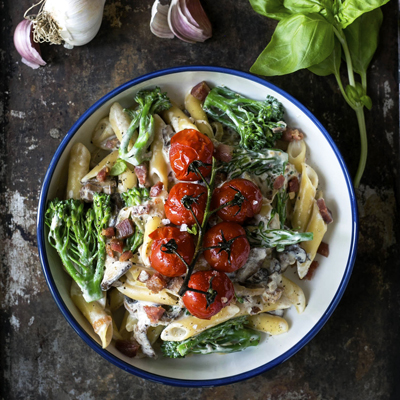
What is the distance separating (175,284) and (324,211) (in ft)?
2.71

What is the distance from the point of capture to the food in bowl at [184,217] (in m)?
1.79

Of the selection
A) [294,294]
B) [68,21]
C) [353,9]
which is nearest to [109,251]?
[294,294]

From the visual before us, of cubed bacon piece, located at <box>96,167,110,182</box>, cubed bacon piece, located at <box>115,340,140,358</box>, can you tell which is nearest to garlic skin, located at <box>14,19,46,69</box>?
cubed bacon piece, located at <box>96,167,110,182</box>

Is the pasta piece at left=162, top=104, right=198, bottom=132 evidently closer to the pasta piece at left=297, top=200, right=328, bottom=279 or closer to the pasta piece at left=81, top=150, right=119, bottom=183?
the pasta piece at left=81, top=150, right=119, bottom=183

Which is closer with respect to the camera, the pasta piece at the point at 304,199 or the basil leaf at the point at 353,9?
the basil leaf at the point at 353,9

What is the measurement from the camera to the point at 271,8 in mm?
2055

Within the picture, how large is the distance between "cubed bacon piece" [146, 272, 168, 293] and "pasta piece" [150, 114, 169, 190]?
0.42m

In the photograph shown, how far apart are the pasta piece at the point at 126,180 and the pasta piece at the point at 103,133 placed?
21cm

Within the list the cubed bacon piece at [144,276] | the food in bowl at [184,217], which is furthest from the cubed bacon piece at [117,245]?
the cubed bacon piece at [144,276]

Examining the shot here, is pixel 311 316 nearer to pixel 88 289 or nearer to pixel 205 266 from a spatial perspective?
pixel 205 266

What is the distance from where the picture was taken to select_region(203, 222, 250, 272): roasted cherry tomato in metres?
1.71

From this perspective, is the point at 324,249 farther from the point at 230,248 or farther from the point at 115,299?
the point at 115,299

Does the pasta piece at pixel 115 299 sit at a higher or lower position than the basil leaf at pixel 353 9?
lower

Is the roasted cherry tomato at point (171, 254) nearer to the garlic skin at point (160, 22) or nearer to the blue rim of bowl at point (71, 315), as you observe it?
the blue rim of bowl at point (71, 315)
